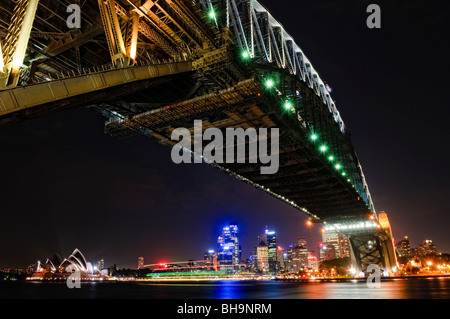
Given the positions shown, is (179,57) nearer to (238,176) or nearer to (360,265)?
(238,176)

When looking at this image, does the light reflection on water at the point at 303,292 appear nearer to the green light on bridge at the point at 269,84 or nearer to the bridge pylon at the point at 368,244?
the green light on bridge at the point at 269,84

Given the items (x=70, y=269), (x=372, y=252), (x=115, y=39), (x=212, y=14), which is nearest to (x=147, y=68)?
(x=115, y=39)

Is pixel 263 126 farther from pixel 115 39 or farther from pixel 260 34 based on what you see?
pixel 115 39

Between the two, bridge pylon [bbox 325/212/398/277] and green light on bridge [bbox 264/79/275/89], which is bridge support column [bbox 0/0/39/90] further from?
bridge pylon [bbox 325/212/398/277]

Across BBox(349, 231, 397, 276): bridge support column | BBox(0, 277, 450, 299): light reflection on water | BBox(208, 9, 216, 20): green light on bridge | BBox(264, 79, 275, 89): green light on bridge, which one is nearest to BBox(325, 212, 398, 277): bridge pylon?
BBox(349, 231, 397, 276): bridge support column

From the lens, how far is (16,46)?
8953 mm

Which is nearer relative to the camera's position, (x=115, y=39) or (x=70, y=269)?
(x=115, y=39)

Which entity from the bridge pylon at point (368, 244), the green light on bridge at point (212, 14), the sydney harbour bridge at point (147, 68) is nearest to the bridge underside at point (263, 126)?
the sydney harbour bridge at point (147, 68)

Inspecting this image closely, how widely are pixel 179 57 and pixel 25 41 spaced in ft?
31.1

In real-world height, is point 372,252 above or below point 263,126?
below

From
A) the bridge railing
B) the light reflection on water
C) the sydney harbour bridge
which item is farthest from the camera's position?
the light reflection on water

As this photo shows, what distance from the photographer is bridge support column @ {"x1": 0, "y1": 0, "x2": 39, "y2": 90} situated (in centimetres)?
886

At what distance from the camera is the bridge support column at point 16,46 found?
886 cm

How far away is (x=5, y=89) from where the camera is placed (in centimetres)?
886
